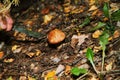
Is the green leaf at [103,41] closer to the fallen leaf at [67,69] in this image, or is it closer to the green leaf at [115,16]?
the green leaf at [115,16]

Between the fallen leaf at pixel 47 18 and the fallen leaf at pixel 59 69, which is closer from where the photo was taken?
the fallen leaf at pixel 59 69

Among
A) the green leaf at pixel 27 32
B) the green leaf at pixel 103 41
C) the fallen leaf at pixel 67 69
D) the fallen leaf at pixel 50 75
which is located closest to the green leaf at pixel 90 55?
the green leaf at pixel 103 41

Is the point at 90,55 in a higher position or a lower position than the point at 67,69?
higher

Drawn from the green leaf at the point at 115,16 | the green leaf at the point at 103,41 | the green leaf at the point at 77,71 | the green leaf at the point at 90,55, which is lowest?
the green leaf at the point at 77,71

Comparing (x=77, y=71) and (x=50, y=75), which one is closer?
(x=77, y=71)

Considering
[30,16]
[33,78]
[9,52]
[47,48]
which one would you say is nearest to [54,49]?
[47,48]

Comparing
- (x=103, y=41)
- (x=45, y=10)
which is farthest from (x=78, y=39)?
(x=45, y=10)

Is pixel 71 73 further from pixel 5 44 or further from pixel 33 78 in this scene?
pixel 5 44

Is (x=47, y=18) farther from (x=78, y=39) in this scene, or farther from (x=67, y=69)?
(x=67, y=69)

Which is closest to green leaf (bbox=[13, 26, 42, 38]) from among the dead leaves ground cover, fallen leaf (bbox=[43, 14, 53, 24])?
the dead leaves ground cover
